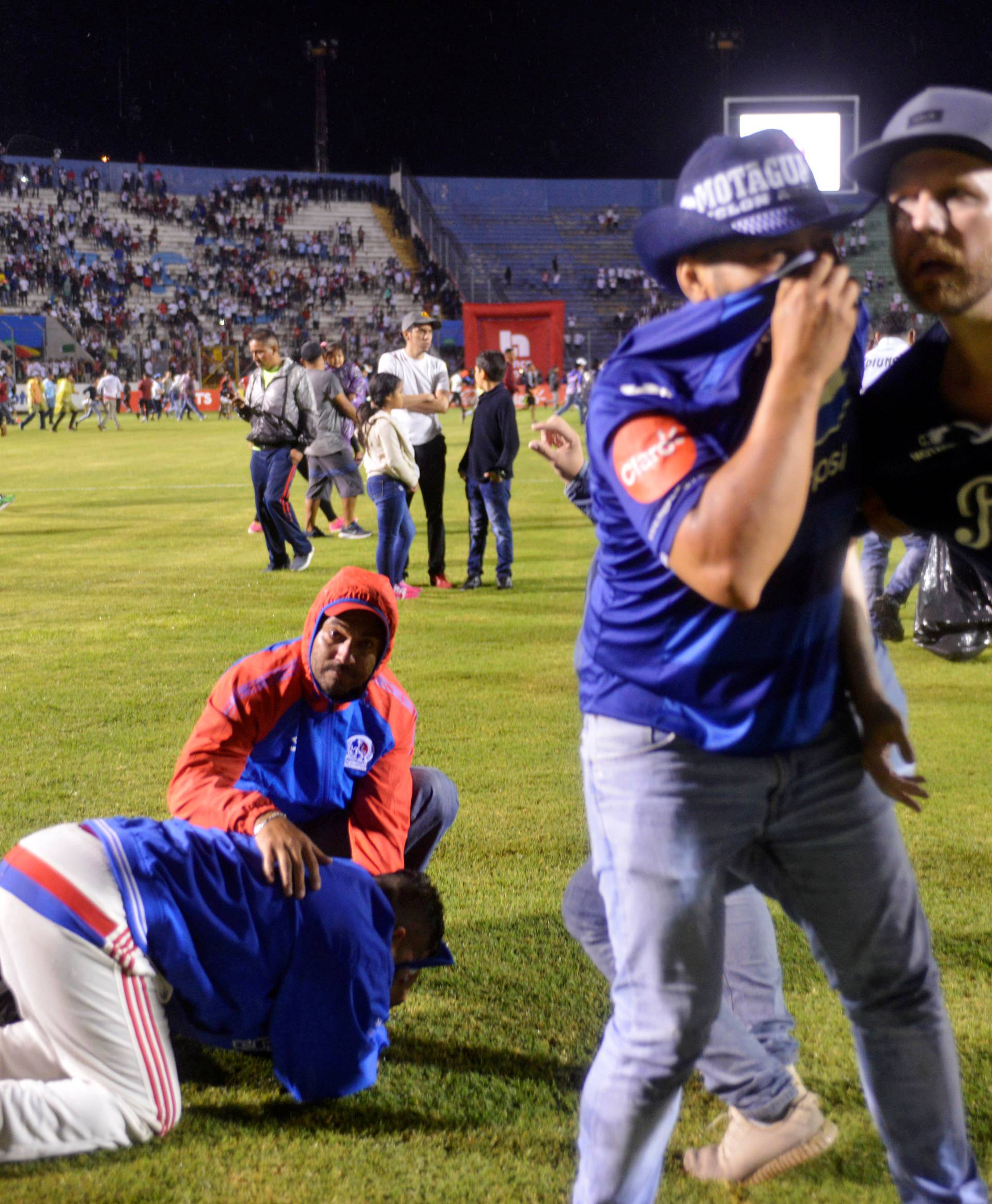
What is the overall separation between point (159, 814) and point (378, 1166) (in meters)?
2.52

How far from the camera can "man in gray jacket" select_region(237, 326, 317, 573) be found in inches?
418

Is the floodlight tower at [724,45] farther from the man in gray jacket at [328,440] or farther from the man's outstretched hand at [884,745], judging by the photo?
the man's outstretched hand at [884,745]

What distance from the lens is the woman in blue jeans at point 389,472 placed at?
29.7ft

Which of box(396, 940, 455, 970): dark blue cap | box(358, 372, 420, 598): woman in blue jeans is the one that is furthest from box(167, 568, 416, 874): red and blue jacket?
box(358, 372, 420, 598): woman in blue jeans

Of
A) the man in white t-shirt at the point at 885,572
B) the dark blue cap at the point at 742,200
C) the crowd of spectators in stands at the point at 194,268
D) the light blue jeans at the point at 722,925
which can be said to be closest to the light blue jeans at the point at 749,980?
the light blue jeans at the point at 722,925

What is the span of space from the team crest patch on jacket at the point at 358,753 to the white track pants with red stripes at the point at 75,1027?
3.08ft

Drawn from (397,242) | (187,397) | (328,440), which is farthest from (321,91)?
(328,440)

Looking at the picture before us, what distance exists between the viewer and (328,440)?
11.4 metres

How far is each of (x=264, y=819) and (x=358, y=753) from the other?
0.62 m

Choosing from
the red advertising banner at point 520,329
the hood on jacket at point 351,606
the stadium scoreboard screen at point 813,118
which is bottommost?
the hood on jacket at point 351,606

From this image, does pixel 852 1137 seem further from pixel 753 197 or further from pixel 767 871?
pixel 753 197

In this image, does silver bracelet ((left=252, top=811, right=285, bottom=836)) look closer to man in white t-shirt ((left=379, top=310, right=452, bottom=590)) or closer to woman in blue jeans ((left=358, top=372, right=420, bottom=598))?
woman in blue jeans ((left=358, top=372, right=420, bottom=598))

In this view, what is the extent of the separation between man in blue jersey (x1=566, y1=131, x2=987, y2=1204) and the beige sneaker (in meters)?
0.52

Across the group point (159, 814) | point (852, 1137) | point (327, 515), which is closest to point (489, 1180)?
point (852, 1137)
